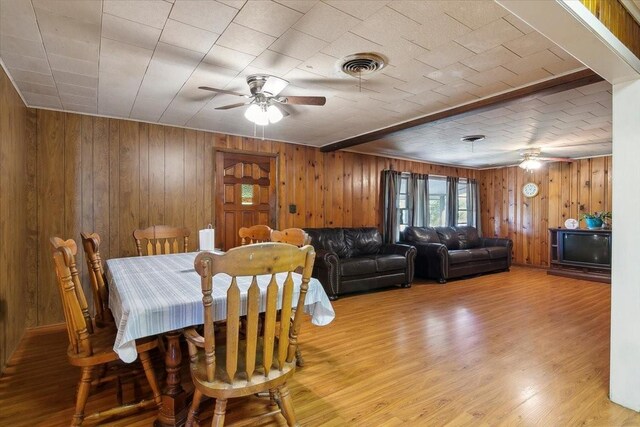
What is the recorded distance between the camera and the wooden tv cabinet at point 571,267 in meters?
A: 5.75

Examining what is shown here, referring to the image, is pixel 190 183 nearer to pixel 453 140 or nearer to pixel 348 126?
pixel 348 126

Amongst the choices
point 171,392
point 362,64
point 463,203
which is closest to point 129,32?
point 362,64

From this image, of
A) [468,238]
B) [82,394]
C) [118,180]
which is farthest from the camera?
[468,238]

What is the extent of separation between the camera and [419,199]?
22.9ft

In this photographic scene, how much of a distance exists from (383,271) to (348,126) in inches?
86.6

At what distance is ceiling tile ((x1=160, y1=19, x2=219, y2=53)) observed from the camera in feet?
6.44

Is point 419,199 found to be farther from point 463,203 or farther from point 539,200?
point 539,200

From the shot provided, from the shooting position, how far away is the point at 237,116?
3.80 meters

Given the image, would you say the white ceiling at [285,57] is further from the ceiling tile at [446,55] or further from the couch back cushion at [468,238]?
the couch back cushion at [468,238]

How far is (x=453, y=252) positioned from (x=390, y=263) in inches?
58.0

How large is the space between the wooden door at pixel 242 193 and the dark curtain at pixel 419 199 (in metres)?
3.12

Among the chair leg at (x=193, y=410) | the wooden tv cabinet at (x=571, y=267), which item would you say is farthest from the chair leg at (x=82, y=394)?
the wooden tv cabinet at (x=571, y=267)

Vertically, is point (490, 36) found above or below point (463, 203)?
above

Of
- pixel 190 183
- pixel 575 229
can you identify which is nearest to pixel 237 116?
pixel 190 183
